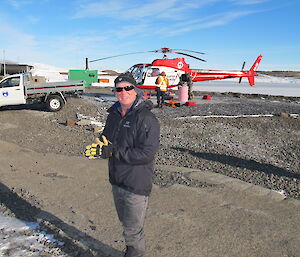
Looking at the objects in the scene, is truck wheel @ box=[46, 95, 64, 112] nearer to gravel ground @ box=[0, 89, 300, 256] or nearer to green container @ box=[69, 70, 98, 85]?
gravel ground @ box=[0, 89, 300, 256]

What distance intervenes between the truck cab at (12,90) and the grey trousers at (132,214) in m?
11.2

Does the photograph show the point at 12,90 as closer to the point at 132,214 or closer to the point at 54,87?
the point at 54,87

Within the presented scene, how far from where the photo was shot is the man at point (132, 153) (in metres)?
2.59

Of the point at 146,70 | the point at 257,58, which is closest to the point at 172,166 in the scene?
Result: the point at 146,70

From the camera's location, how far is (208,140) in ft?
29.3

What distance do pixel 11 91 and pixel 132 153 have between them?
457 inches

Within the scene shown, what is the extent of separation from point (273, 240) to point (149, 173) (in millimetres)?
2039

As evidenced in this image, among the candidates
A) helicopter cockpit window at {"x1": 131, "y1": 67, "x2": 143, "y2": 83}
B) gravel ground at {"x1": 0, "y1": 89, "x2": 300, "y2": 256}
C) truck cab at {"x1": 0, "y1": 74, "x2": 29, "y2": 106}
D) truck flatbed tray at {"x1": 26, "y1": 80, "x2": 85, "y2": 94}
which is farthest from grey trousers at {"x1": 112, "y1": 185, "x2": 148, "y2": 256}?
helicopter cockpit window at {"x1": 131, "y1": 67, "x2": 143, "y2": 83}

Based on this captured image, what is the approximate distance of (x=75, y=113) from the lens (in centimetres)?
1273

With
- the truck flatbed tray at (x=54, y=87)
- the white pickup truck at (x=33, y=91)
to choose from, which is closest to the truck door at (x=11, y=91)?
the white pickup truck at (x=33, y=91)

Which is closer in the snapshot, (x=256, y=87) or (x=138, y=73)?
(x=138, y=73)

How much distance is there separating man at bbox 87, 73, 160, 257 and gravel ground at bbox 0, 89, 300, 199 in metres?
2.69

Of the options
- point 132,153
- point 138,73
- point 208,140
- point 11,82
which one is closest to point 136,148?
point 132,153

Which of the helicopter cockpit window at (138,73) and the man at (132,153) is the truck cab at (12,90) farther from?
the man at (132,153)
